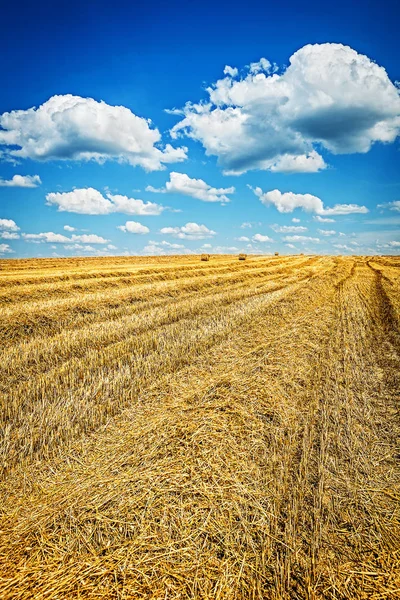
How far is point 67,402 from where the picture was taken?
5.55 metres

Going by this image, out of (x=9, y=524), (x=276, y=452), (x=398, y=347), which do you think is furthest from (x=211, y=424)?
(x=398, y=347)

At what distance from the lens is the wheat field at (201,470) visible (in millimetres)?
2662

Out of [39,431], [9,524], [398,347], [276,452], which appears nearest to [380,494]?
[276,452]

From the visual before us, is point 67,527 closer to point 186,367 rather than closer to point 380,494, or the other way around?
point 380,494

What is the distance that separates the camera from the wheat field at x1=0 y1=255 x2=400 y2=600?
2662mm

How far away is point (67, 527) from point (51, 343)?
627 centimetres

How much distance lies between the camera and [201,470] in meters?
3.69

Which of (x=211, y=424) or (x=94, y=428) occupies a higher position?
(x=211, y=424)

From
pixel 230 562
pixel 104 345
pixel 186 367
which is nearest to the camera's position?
pixel 230 562

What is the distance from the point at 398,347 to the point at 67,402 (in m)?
8.10

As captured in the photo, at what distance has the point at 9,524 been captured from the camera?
3184 millimetres

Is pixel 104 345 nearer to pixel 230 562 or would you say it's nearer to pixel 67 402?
pixel 67 402

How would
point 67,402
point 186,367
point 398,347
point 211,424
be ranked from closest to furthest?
point 211,424 → point 67,402 → point 186,367 → point 398,347

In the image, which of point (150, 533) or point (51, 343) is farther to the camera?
point (51, 343)
